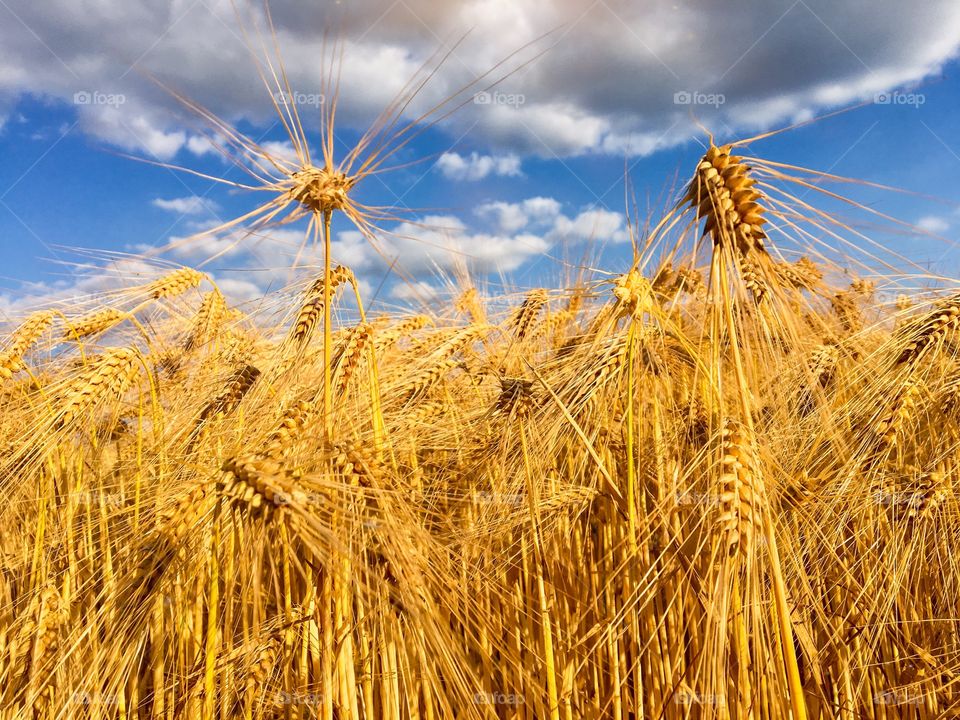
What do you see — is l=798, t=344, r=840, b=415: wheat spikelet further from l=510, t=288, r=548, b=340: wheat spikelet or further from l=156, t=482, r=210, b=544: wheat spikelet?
l=156, t=482, r=210, b=544: wheat spikelet

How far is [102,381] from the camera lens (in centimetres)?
219

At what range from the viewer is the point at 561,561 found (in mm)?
2236

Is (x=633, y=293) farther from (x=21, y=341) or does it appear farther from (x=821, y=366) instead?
(x=21, y=341)

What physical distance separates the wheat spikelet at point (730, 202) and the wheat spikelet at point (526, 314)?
1.87 meters

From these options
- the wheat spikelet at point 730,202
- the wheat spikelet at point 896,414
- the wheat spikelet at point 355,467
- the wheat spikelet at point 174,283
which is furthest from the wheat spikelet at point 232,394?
the wheat spikelet at point 896,414

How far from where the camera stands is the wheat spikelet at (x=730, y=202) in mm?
1219

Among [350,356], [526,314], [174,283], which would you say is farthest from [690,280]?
[174,283]

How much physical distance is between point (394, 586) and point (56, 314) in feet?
7.98

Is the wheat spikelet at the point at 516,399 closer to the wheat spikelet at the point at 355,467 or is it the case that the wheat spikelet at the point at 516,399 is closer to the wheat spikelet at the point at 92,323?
the wheat spikelet at the point at 355,467

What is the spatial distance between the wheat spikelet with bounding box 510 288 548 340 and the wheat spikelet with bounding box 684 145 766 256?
6.12 ft

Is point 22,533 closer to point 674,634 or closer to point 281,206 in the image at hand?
point 281,206

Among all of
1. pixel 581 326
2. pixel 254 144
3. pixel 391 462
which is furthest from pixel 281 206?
pixel 581 326

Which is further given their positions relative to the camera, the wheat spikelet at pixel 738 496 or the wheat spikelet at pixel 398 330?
the wheat spikelet at pixel 398 330

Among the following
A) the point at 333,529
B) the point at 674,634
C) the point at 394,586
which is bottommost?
the point at 674,634
